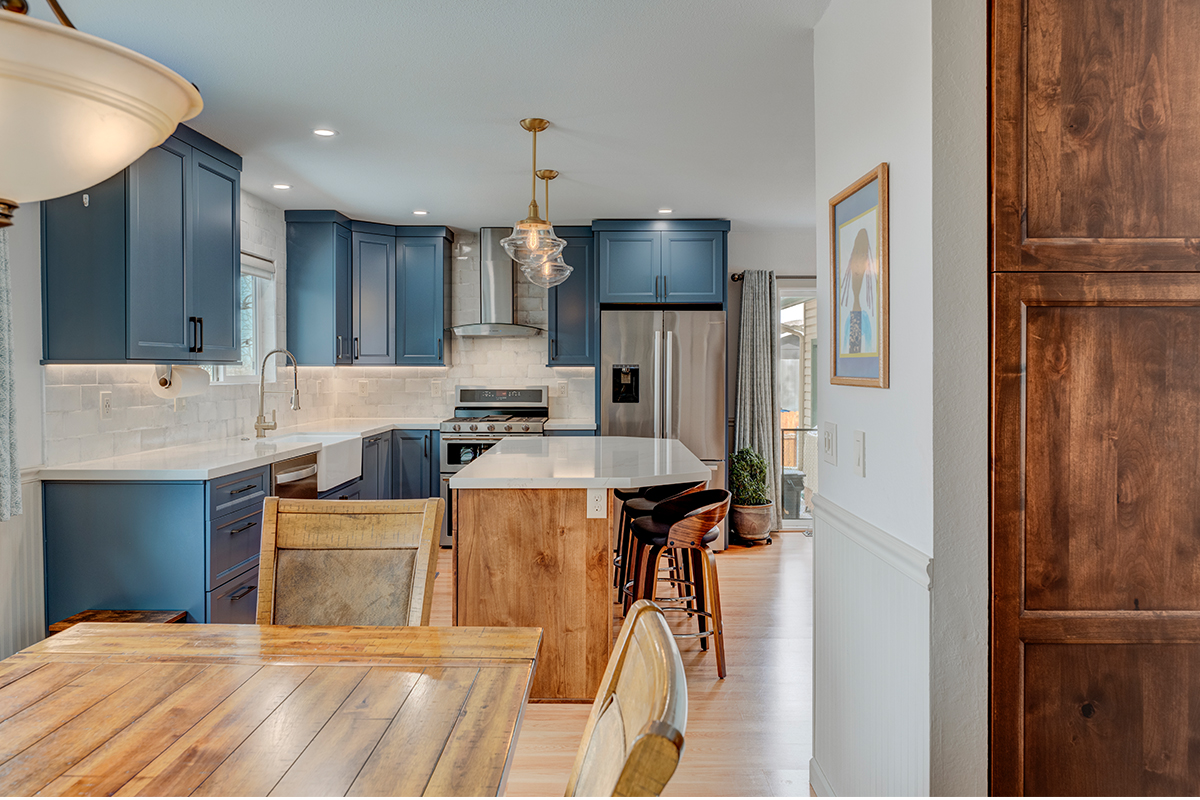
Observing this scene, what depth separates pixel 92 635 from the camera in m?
1.36

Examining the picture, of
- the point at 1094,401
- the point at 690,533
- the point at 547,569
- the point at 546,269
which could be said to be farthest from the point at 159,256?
the point at 1094,401

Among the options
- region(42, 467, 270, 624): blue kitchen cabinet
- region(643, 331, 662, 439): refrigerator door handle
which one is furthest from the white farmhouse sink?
region(643, 331, 662, 439): refrigerator door handle

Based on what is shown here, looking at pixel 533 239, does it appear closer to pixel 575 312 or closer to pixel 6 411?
pixel 6 411

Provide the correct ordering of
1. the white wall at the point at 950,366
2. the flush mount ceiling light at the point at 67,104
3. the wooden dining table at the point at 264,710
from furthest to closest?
the white wall at the point at 950,366
the wooden dining table at the point at 264,710
the flush mount ceiling light at the point at 67,104

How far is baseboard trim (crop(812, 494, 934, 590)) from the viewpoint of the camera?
1428mm

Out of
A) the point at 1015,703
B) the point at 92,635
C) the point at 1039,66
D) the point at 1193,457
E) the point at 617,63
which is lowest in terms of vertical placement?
the point at 1015,703

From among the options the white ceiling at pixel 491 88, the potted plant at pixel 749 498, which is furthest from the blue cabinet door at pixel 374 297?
the potted plant at pixel 749 498

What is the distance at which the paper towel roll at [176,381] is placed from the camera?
3395 millimetres

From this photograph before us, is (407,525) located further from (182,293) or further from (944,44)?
(182,293)

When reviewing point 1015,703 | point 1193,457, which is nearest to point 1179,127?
point 1193,457

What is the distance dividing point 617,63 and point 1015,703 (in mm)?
2386

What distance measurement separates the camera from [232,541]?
2984mm

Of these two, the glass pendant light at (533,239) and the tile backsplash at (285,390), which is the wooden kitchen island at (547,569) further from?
the tile backsplash at (285,390)

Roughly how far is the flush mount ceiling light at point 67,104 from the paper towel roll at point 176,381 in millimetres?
2909
